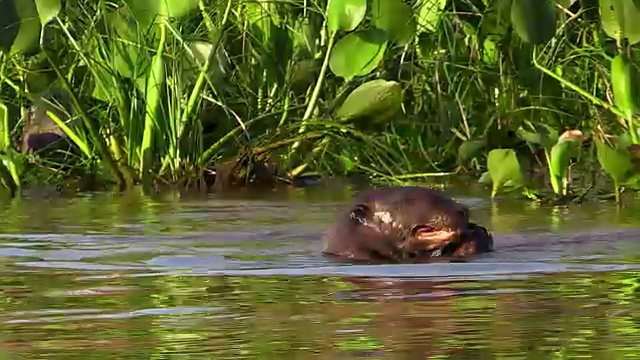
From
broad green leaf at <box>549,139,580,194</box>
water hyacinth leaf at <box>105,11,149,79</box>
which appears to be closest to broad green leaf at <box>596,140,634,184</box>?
broad green leaf at <box>549,139,580,194</box>

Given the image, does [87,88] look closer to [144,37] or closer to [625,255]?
[144,37]

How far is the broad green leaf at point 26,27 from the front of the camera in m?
7.34

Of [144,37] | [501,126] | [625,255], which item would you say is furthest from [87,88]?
[625,255]

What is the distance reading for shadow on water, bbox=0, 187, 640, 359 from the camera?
3268mm

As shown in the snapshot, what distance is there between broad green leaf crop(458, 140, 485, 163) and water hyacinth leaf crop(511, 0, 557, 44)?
122cm

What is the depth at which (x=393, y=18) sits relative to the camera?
7.31 metres

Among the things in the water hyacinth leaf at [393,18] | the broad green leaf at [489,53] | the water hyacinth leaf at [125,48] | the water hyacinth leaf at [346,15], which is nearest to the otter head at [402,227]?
the water hyacinth leaf at [346,15]

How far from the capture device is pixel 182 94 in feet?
27.4

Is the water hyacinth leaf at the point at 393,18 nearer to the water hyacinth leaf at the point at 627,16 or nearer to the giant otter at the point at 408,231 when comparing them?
the water hyacinth leaf at the point at 627,16

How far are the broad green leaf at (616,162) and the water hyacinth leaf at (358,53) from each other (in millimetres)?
1110

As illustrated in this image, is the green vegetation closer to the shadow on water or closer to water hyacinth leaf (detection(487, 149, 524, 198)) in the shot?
water hyacinth leaf (detection(487, 149, 524, 198))

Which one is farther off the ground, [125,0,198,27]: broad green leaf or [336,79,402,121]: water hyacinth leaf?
[125,0,198,27]: broad green leaf

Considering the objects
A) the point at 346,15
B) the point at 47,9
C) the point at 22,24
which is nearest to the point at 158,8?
the point at 47,9

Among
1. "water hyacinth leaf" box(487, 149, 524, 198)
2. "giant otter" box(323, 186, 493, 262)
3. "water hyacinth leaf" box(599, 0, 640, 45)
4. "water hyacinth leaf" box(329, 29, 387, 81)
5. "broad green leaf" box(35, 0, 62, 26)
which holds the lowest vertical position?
"giant otter" box(323, 186, 493, 262)
